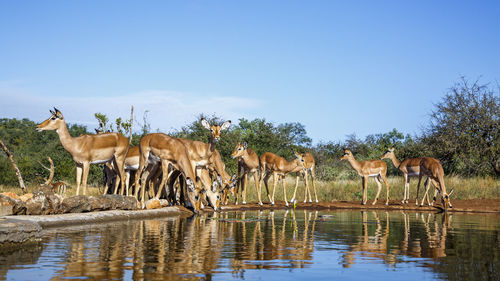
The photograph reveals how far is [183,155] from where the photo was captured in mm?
17594

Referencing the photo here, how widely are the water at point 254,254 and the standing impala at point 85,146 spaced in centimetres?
415

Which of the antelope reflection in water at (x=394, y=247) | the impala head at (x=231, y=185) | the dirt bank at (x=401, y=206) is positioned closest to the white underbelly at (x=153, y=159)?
the dirt bank at (x=401, y=206)

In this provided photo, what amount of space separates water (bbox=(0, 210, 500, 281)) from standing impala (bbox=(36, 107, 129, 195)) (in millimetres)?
4147

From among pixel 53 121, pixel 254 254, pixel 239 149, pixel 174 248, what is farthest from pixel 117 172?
pixel 254 254

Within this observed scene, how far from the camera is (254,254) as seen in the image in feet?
28.5

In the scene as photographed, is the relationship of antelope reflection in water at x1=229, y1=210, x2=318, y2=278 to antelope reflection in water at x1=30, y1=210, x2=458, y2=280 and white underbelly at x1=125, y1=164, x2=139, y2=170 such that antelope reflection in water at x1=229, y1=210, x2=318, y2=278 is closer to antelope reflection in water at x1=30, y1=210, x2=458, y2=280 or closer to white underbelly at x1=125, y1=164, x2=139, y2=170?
antelope reflection in water at x1=30, y1=210, x2=458, y2=280

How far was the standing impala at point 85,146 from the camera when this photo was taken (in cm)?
1669

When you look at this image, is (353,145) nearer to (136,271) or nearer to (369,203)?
(369,203)

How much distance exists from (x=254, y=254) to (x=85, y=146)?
9548 mm

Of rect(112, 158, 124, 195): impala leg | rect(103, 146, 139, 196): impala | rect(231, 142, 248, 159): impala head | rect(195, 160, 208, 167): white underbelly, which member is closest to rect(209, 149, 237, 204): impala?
rect(231, 142, 248, 159): impala head

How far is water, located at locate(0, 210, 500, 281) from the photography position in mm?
6969

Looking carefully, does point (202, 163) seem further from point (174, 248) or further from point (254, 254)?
point (254, 254)

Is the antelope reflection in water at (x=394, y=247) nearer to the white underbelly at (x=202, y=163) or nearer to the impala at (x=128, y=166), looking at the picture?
the white underbelly at (x=202, y=163)

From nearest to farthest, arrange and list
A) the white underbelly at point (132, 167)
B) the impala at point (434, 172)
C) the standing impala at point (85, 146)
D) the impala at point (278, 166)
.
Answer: the standing impala at point (85, 146) → the white underbelly at point (132, 167) → the impala at point (434, 172) → the impala at point (278, 166)
